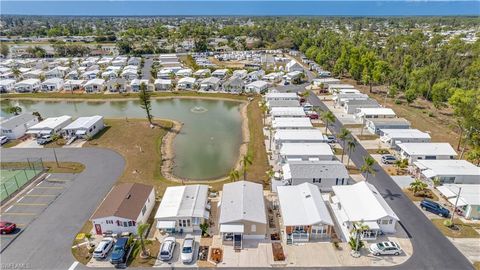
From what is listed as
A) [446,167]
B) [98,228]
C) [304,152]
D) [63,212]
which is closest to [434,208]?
[446,167]

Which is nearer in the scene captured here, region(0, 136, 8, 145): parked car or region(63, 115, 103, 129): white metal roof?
region(0, 136, 8, 145): parked car

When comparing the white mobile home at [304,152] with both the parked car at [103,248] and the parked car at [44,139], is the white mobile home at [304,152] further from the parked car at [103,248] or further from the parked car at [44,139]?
the parked car at [44,139]

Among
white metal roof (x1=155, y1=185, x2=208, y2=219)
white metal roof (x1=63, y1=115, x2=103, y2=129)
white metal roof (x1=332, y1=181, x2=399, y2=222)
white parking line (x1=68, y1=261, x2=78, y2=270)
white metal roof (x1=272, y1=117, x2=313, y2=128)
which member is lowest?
white parking line (x1=68, y1=261, x2=78, y2=270)

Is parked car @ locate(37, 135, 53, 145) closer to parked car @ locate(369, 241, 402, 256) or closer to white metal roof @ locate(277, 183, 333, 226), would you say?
white metal roof @ locate(277, 183, 333, 226)

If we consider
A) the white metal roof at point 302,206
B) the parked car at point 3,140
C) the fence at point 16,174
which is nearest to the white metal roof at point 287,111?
the white metal roof at point 302,206

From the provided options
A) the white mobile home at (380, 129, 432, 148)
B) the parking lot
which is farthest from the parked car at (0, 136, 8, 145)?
the white mobile home at (380, 129, 432, 148)

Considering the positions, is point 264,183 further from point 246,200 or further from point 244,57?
point 244,57
